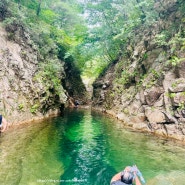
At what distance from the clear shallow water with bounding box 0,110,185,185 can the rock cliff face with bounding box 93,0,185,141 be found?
1749 mm

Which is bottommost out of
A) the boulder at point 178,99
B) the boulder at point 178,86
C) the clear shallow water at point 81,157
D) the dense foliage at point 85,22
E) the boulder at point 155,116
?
the clear shallow water at point 81,157

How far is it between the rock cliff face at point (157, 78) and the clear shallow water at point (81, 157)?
1749 mm

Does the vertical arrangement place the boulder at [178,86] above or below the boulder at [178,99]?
above

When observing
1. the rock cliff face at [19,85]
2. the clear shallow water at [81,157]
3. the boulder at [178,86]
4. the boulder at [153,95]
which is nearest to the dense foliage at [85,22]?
the rock cliff face at [19,85]

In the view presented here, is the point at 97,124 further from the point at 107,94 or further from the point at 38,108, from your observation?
the point at 107,94

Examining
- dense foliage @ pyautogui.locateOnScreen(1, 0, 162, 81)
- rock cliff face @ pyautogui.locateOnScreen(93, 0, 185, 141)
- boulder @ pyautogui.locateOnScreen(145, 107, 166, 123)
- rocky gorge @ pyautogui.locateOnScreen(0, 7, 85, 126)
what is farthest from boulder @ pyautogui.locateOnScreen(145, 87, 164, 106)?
rocky gorge @ pyautogui.locateOnScreen(0, 7, 85, 126)

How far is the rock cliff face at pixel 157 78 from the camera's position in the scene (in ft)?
51.7

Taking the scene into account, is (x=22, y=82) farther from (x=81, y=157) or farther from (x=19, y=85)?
(x=81, y=157)

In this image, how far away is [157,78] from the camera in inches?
743

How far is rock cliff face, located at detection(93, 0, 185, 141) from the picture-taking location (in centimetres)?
1577

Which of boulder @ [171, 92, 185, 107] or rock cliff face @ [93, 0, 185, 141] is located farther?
rock cliff face @ [93, 0, 185, 141]

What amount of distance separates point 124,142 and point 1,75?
11.1 m

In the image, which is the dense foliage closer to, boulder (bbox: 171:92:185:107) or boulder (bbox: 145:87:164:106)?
boulder (bbox: 145:87:164:106)

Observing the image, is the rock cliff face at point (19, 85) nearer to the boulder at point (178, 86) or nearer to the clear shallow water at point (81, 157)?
the clear shallow water at point (81, 157)
